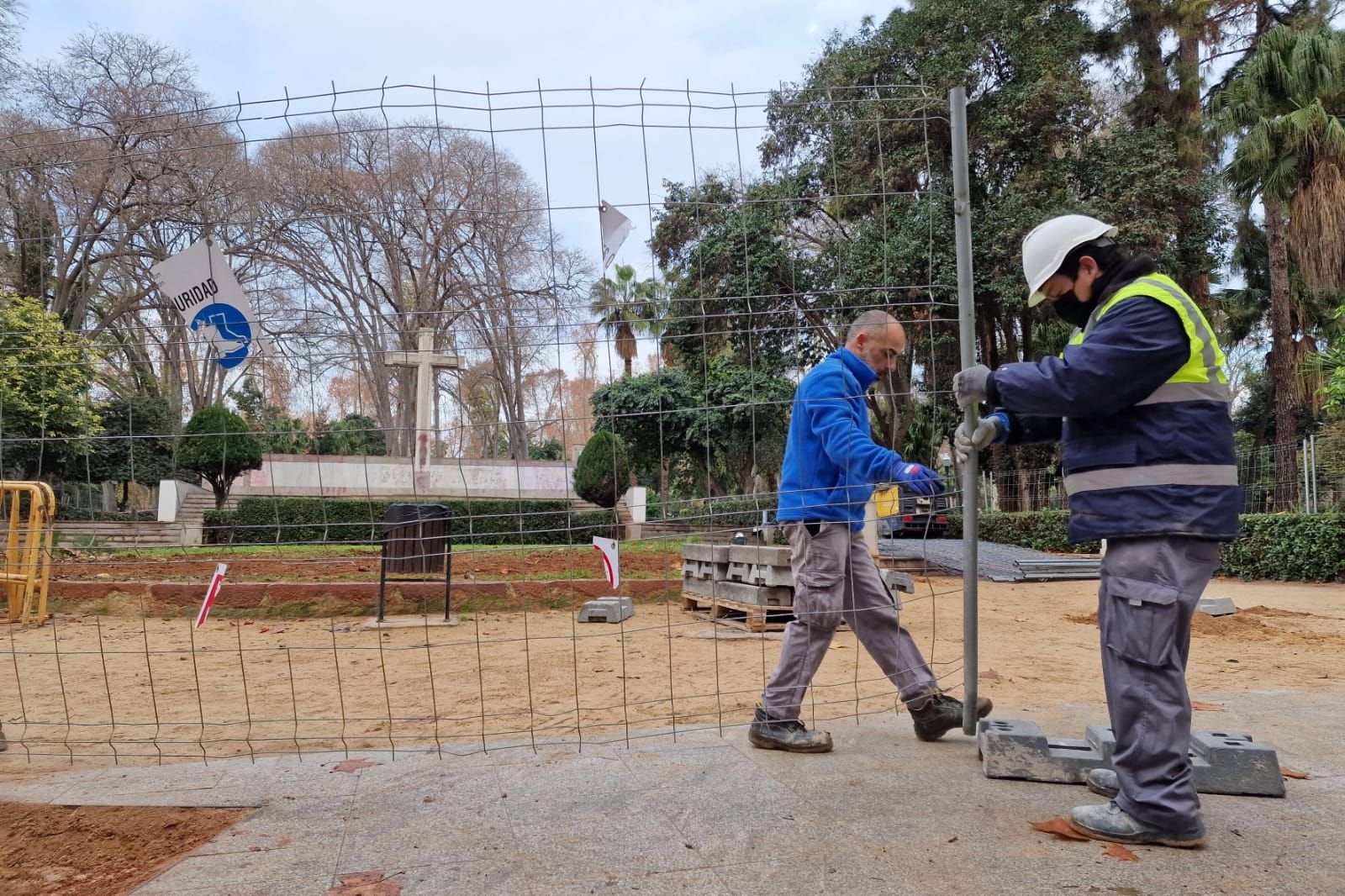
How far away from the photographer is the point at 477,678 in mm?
5781

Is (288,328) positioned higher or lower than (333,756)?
higher

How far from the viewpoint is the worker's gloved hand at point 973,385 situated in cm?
271

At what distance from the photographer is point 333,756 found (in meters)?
3.53

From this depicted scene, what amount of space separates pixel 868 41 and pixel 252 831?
72.1 feet

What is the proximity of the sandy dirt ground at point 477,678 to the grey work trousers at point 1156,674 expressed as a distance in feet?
4.35

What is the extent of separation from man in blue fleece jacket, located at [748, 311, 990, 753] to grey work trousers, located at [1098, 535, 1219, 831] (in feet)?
3.30

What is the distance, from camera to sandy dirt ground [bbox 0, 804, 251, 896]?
2338 millimetres

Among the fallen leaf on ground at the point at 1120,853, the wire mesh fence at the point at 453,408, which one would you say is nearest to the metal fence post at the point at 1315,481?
the wire mesh fence at the point at 453,408

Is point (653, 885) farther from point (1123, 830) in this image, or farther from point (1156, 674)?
point (1156, 674)

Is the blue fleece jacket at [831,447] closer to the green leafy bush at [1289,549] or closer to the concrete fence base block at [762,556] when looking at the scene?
the concrete fence base block at [762,556]

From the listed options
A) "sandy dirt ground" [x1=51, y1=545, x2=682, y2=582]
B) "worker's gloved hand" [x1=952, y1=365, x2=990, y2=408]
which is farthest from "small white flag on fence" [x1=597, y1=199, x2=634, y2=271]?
"sandy dirt ground" [x1=51, y1=545, x2=682, y2=582]

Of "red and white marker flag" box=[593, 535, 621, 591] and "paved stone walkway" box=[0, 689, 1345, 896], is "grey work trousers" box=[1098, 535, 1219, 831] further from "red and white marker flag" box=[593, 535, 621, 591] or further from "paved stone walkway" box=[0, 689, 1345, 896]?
"red and white marker flag" box=[593, 535, 621, 591]

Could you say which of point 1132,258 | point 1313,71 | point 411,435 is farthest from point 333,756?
point 1313,71

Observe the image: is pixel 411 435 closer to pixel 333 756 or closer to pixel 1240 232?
pixel 333 756
